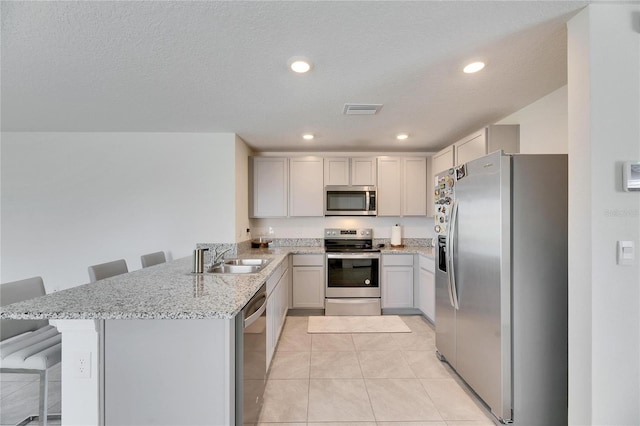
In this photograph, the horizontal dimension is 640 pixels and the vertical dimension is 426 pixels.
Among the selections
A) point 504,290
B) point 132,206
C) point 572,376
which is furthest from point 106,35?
point 572,376

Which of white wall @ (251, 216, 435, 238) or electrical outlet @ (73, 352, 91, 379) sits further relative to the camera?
white wall @ (251, 216, 435, 238)

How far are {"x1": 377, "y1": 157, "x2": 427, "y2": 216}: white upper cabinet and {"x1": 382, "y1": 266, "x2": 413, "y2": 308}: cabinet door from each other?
0.85m

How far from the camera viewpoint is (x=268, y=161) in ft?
13.7

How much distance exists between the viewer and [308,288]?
3.89 m

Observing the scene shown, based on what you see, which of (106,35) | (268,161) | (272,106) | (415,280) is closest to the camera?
(106,35)

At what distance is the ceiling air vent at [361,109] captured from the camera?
260cm

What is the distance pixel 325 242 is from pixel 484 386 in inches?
110

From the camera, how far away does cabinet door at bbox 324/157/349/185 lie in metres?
4.18

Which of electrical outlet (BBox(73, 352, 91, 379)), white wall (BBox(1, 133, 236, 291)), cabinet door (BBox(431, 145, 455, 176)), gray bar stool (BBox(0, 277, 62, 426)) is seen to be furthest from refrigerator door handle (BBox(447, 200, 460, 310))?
gray bar stool (BBox(0, 277, 62, 426))

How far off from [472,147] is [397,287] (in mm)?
2038

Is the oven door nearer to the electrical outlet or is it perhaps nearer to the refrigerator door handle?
the refrigerator door handle

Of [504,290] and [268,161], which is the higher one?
[268,161]

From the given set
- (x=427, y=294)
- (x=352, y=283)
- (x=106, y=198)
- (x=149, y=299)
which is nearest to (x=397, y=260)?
(x=427, y=294)

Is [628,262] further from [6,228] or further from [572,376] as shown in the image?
[6,228]
